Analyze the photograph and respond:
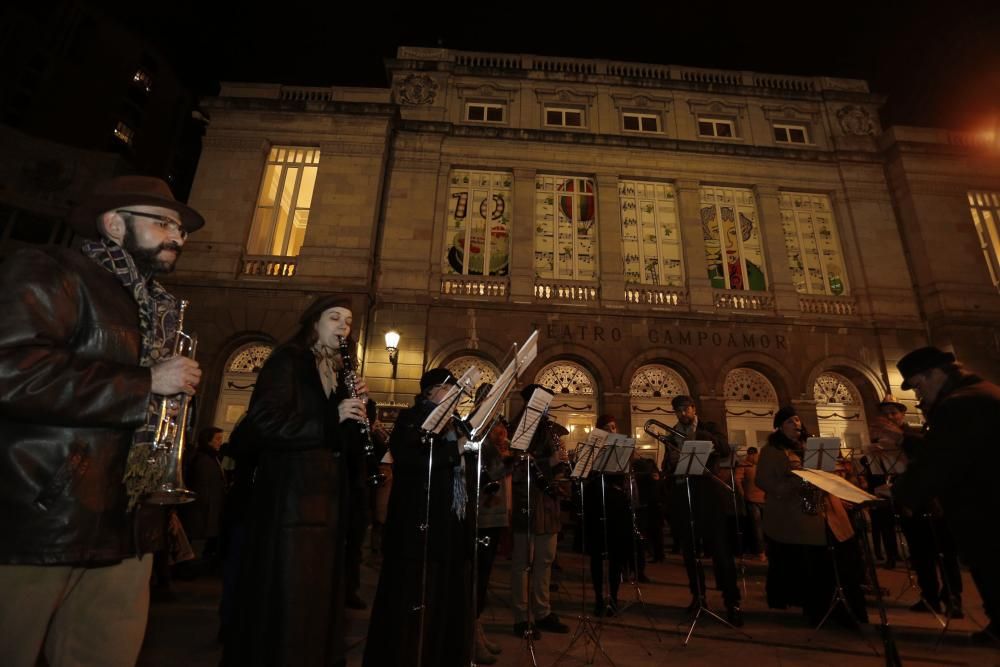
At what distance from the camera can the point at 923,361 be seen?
11.7ft

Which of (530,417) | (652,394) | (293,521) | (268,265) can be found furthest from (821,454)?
(268,265)

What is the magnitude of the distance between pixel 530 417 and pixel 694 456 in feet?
8.30

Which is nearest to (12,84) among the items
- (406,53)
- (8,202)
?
(8,202)

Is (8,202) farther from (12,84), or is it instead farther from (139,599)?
(139,599)

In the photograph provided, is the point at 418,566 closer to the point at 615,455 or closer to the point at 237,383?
the point at 615,455

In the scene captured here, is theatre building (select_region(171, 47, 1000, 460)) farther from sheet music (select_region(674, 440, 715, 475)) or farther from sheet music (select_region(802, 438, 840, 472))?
sheet music (select_region(674, 440, 715, 475))

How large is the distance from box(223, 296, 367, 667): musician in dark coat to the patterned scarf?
604 mm

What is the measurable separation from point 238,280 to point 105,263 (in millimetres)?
12222

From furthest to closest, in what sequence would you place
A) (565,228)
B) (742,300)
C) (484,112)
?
(484,112) < (565,228) < (742,300)

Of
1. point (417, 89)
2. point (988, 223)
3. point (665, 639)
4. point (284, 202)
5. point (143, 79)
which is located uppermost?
point (143, 79)

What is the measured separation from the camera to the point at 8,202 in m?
23.5

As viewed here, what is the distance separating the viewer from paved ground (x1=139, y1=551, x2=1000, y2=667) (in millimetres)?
4344

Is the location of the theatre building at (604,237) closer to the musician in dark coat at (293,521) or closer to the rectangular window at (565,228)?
the rectangular window at (565,228)

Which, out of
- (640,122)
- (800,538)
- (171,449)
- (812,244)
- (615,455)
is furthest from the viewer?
(640,122)
